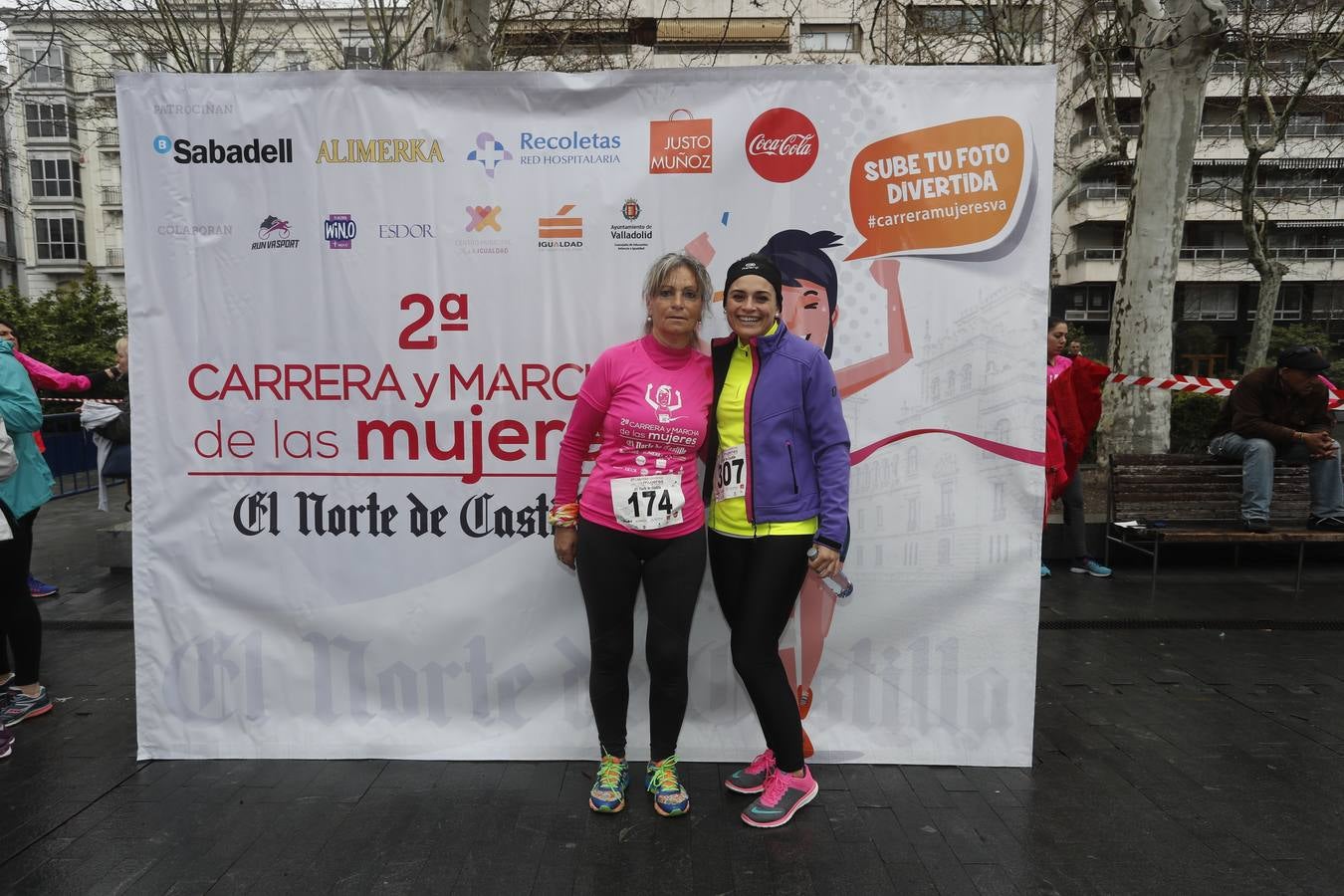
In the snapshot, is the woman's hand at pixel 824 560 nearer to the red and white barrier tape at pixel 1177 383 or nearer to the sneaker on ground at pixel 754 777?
the sneaker on ground at pixel 754 777

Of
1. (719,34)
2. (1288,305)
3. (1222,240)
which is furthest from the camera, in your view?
(1288,305)

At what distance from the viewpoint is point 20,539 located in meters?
3.97

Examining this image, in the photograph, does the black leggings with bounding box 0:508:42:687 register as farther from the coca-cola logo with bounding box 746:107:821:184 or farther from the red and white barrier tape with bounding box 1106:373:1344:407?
the red and white barrier tape with bounding box 1106:373:1344:407

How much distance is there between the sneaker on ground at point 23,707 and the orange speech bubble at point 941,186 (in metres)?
4.39

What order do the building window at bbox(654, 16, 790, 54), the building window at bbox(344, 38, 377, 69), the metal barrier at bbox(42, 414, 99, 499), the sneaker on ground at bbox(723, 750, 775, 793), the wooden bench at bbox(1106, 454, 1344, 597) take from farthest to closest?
the building window at bbox(654, 16, 790, 54)
the building window at bbox(344, 38, 377, 69)
the metal barrier at bbox(42, 414, 99, 499)
the wooden bench at bbox(1106, 454, 1344, 597)
the sneaker on ground at bbox(723, 750, 775, 793)

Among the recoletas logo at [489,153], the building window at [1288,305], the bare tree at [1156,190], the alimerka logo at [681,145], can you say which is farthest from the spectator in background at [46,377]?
the building window at [1288,305]

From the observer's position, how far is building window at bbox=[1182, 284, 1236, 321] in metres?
42.3

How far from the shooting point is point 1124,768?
3.56m

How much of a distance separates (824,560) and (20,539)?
367 cm

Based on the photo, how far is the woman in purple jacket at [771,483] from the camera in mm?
3029

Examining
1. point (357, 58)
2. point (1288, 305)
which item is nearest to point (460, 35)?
point (357, 58)

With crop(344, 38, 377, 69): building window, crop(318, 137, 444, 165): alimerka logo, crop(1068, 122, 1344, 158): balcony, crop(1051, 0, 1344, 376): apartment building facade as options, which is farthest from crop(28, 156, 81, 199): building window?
crop(318, 137, 444, 165): alimerka logo

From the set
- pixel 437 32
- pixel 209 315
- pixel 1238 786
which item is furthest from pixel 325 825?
pixel 437 32

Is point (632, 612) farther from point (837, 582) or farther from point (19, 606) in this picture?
point (19, 606)
